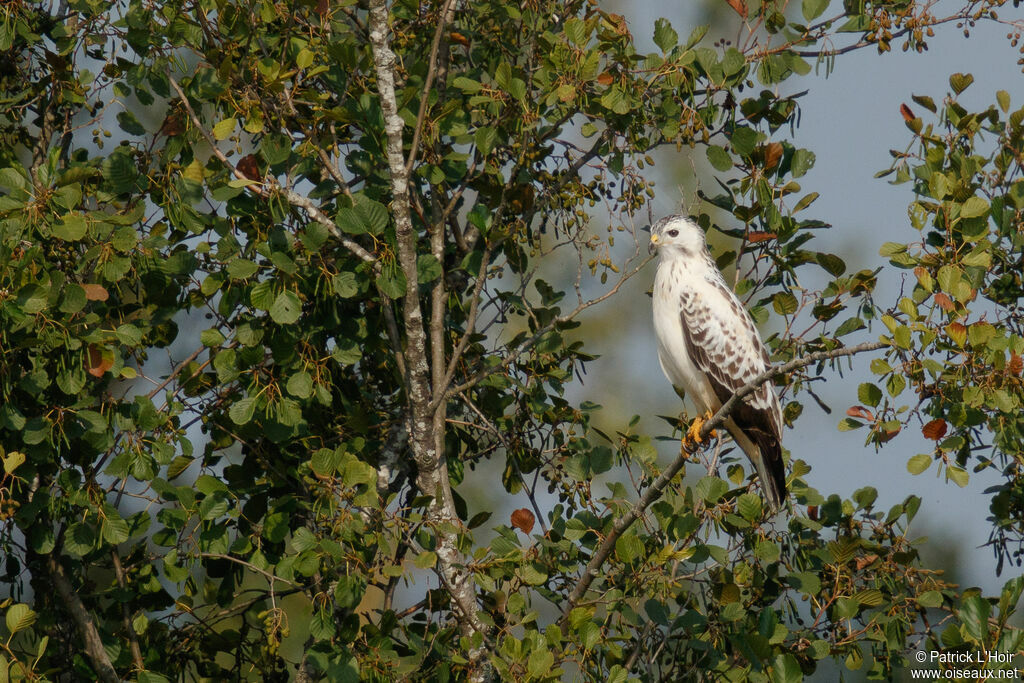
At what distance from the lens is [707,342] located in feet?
21.2

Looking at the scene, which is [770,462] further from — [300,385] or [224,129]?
[224,129]

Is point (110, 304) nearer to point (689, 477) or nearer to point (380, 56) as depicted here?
point (380, 56)

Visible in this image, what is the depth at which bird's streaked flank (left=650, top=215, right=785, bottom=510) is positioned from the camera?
6098mm

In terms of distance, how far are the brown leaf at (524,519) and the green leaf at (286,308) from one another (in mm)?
1359

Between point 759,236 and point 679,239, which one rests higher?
point 679,239

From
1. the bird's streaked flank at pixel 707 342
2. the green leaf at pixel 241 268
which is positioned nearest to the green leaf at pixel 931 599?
the bird's streaked flank at pixel 707 342

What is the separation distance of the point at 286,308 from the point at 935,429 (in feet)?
8.56

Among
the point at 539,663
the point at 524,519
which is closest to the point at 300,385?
the point at 524,519

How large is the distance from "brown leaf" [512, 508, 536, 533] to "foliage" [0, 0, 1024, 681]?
1 cm

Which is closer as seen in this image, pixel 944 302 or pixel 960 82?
pixel 944 302

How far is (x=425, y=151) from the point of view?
5027 millimetres

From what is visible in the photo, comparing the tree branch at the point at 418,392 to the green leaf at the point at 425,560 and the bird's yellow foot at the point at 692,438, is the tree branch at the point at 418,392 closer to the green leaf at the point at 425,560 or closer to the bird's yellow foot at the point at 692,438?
the green leaf at the point at 425,560

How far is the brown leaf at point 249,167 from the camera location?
4.70 metres

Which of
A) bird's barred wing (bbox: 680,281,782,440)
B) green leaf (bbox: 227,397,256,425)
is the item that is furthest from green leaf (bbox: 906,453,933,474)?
green leaf (bbox: 227,397,256,425)
